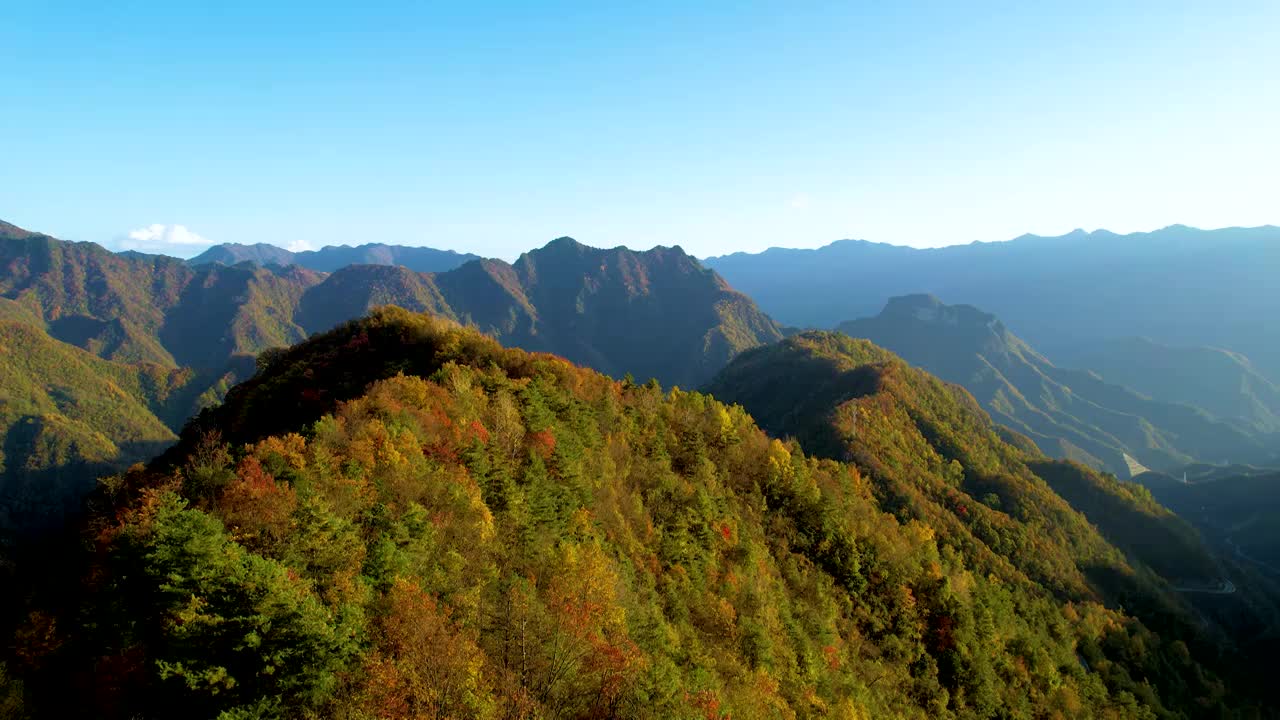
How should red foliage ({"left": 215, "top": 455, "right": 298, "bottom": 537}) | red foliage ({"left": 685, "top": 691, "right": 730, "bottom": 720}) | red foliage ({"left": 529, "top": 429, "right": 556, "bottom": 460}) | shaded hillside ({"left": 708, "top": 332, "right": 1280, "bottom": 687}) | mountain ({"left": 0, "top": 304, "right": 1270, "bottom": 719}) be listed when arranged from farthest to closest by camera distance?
shaded hillside ({"left": 708, "top": 332, "right": 1280, "bottom": 687})
red foliage ({"left": 529, "top": 429, "right": 556, "bottom": 460})
red foliage ({"left": 685, "top": 691, "right": 730, "bottom": 720})
red foliage ({"left": 215, "top": 455, "right": 298, "bottom": 537})
mountain ({"left": 0, "top": 304, "right": 1270, "bottom": 719})

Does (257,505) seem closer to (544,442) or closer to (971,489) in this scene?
(544,442)

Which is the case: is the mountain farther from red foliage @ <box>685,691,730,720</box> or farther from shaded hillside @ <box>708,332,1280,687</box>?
shaded hillside @ <box>708,332,1280,687</box>

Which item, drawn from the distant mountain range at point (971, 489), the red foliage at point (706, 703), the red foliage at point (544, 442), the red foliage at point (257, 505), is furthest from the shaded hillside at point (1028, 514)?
the red foliage at point (257, 505)

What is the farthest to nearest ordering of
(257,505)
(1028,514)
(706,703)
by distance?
1. (1028,514)
2. (706,703)
3. (257,505)

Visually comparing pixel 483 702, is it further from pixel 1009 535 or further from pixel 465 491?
pixel 1009 535

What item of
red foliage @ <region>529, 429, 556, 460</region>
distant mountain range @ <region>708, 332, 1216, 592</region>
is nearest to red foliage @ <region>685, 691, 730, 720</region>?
red foliage @ <region>529, 429, 556, 460</region>

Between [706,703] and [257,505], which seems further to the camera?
[706,703]

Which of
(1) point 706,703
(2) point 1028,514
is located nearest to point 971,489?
(2) point 1028,514

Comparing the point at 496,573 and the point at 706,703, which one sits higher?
the point at 496,573

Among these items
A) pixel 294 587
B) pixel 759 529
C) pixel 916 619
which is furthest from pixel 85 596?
pixel 916 619

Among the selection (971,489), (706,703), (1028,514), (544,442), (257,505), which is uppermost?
(257,505)
